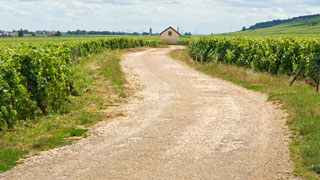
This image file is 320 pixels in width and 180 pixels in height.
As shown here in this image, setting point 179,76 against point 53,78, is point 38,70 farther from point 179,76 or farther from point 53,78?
point 179,76

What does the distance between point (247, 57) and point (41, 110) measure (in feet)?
54.2

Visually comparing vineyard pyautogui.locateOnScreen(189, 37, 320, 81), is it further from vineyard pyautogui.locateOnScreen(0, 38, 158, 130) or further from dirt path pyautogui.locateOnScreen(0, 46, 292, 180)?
vineyard pyautogui.locateOnScreen(0, 38, 158, 130)

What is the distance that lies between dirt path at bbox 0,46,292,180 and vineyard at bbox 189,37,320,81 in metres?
5.53

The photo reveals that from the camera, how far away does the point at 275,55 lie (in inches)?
894

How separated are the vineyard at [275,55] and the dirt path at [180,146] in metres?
5.53

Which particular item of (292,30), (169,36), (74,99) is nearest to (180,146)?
(74,99)

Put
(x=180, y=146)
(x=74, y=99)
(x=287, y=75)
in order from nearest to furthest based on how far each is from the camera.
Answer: (x=180, y=146) < (x=74, y=99) < (x=287, y=75)

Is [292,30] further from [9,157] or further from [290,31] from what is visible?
[9,157]

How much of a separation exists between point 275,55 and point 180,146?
14852mm

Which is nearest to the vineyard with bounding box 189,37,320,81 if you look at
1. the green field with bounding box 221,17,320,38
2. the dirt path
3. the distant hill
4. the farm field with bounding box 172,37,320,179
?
the farm field with bounding box 172,37,320,179

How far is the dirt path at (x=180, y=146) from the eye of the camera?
7.64m

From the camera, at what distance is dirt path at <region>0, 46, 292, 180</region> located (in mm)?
7645

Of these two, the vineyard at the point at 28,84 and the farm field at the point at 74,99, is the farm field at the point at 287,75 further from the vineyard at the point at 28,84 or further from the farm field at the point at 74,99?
the vineyard at the point at 28,84

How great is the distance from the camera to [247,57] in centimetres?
2641
